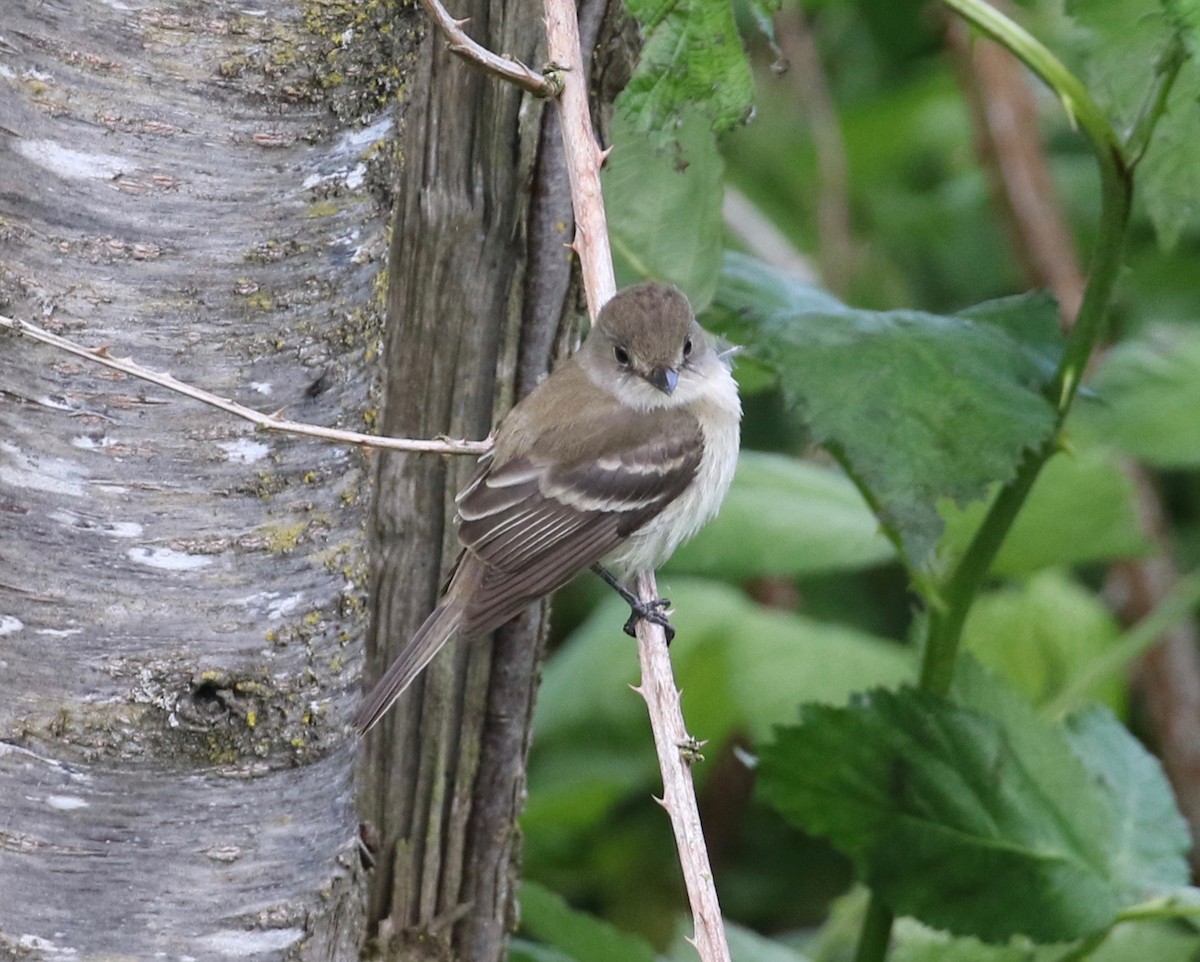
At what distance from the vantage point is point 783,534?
3.67 meters

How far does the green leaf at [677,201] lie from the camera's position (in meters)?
2.84

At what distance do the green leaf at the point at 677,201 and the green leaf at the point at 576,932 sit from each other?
48.8 inches

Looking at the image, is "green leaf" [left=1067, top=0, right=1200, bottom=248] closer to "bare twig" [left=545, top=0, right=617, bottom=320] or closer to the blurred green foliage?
the blurred green foliage

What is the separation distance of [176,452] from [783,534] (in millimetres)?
1975

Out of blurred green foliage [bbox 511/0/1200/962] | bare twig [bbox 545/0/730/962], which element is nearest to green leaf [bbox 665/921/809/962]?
blurred green foliage [bbox 511/0/1200/962]

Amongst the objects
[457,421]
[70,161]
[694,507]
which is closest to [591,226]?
[457,421]

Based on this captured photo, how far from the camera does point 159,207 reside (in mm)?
1905

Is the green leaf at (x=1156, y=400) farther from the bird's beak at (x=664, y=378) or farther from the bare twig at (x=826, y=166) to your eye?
the bare twig at (x=826, y=166)

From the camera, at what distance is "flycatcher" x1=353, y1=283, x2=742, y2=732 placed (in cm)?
287

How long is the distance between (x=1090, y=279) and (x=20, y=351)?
179cm

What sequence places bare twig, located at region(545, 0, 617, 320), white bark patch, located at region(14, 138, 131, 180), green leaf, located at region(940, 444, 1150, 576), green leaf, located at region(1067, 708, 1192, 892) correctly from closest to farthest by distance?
white bark patch, located at region(14, 138, 131, 180) → bare twig, located at region(545, 0, 617, 320) → green leaf, located at region(1067, 708, 1192, 892) → green leaf, located at region(940, 444, 1150, 576)

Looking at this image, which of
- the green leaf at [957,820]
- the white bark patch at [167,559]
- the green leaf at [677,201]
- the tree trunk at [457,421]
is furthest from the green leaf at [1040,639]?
the white bark patch at [167,559]

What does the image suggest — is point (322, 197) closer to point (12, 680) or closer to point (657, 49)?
point (657, 49)

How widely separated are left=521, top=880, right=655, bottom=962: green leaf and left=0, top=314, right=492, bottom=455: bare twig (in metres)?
1.31
